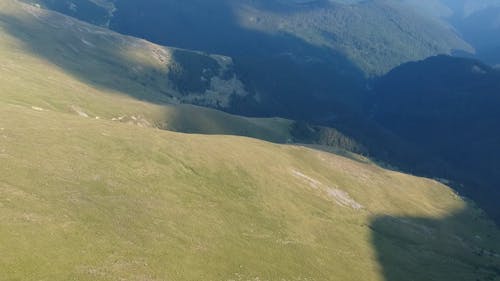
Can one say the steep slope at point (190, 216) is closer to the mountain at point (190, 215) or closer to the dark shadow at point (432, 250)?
the mountain at point (190, 215)

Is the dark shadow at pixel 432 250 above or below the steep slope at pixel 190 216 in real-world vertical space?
below

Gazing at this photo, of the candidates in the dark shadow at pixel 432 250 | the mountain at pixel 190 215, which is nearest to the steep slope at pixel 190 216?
the mountain at pixel 190 215

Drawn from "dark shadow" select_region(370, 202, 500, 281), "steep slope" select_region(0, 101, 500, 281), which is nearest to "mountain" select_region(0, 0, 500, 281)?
"steep slope" select_region(0, 101, 500, 281)

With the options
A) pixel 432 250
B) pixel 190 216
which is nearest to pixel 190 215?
pixel 190 216

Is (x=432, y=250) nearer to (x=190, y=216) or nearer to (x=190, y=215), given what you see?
(x=190, y=215)

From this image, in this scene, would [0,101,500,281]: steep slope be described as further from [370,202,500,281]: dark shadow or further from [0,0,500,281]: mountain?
[370,202,500,281]: dark shadow

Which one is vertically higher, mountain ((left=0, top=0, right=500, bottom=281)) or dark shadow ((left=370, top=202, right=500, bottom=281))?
mountain ((left=0, top=0, right=500, bottom=281))
